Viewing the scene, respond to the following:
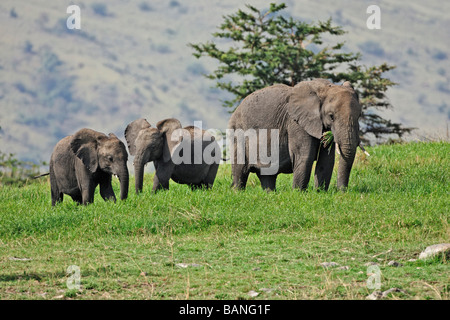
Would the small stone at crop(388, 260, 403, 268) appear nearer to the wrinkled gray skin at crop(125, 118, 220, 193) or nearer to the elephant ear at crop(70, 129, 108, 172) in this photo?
the elephant ear at crop(70, 129, 108, 172)

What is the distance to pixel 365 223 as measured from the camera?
1203 centimetres

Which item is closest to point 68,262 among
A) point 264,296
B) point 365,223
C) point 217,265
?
point 217,265

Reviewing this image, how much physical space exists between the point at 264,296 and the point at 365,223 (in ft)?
15.1

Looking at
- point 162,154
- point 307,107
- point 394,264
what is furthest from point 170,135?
point 394,264

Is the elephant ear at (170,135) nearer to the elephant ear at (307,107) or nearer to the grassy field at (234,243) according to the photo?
the grassy field at (234,243)

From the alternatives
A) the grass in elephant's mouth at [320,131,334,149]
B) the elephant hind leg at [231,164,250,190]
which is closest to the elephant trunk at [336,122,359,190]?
the grass in elephant's mouth at [320,131,334,149]

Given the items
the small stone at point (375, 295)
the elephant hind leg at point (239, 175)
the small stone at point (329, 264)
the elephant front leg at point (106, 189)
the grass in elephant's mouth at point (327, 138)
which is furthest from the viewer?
the elephant hind leg at point (239, 175)

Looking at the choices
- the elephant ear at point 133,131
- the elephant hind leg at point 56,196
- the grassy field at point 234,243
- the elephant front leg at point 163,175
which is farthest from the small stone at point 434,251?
the elephant hind leg at point 56,196

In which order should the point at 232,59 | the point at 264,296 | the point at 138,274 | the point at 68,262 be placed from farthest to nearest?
the point at 232,59 < the point at 68,262 < the point at 138,274 < the point at 264,296

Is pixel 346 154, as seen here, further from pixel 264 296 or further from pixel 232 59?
pixel 232 59

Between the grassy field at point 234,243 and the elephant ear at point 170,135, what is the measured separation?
4.42 ft

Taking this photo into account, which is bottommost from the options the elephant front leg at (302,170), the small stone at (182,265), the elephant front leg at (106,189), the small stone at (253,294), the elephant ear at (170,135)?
the small stone at (182,265)

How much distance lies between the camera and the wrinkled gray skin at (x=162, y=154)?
55.5 ft

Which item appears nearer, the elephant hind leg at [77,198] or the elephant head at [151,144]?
the elephant head at [151,144]
